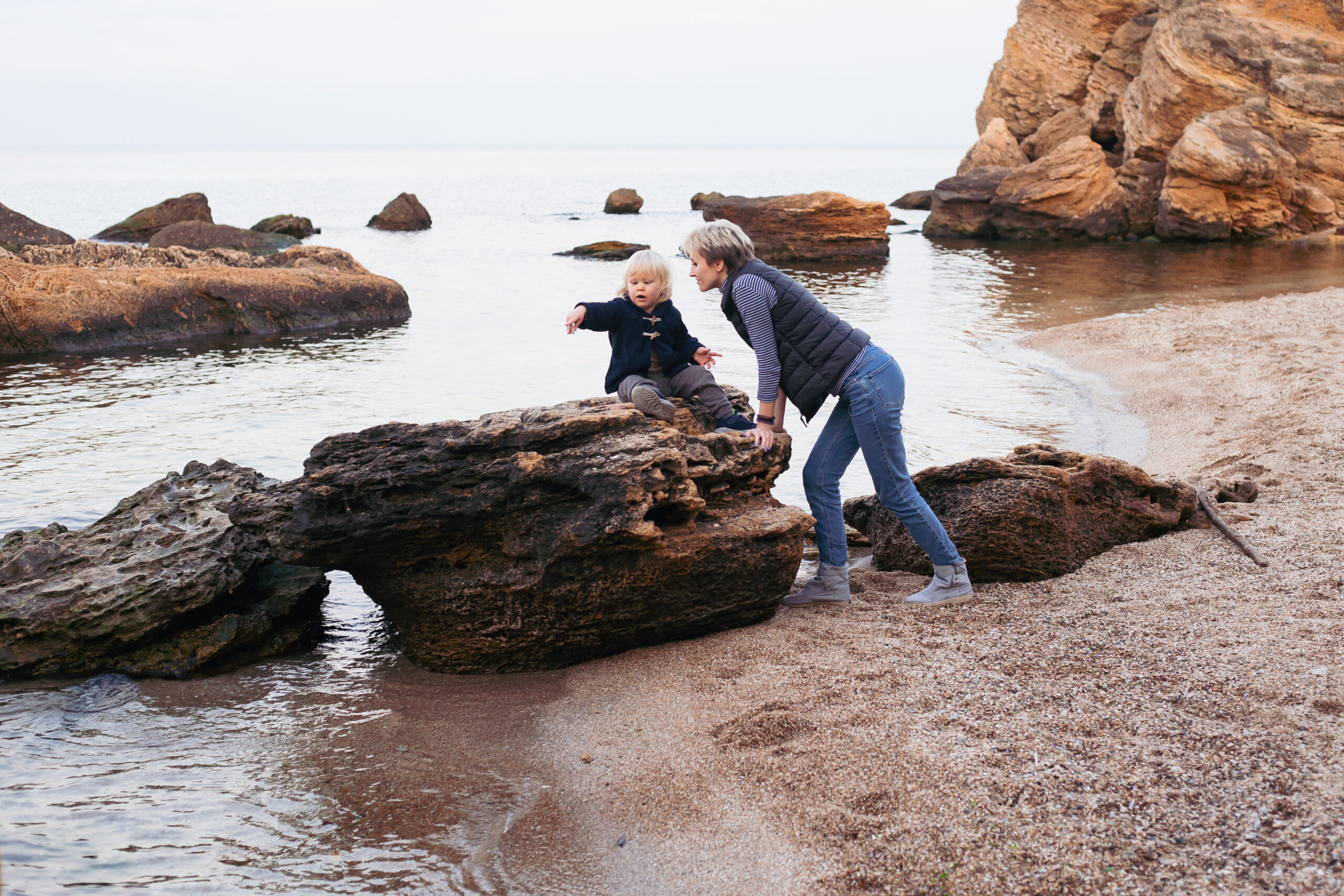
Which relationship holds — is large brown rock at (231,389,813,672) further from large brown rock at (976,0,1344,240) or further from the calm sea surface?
large brown rock at (976,0,1344,240)

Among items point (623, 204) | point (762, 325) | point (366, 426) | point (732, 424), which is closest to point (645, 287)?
point (762, 325)

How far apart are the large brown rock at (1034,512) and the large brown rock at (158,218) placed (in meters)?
32.8

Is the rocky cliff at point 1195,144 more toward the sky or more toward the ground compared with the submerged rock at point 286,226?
more toward the sky

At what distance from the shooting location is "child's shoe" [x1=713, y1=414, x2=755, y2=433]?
554 centimetres

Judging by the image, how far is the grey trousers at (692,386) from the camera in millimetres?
5418

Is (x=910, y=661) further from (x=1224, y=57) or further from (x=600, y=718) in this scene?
(x=1224, y=57)

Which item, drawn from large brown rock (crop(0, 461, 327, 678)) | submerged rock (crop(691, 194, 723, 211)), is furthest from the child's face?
submerged rock (crop(691, 194, 723, 211))

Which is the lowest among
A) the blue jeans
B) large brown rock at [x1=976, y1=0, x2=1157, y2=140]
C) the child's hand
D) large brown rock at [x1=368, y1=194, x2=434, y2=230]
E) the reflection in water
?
the reflection in water

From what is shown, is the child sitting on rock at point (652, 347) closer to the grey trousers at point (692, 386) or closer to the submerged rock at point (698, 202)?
the grey trousers at point (692, 386)

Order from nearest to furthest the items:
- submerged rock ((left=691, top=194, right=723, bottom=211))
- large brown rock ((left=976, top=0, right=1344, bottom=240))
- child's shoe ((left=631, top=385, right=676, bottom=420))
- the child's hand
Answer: child's shoe ((left=631, top=385, right=676, bottom=420)), the child's hand, large brown rock ((left=976, top=0, right=1344, bottom=240)), submerged rock ((left=691, top=194, right=723, bottom=211))

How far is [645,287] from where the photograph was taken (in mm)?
5180

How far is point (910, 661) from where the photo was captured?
14.4 ft

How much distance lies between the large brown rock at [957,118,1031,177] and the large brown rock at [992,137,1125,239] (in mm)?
7443

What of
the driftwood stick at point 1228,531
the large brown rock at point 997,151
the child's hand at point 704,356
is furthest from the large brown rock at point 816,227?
the child's hand at point 704,356
